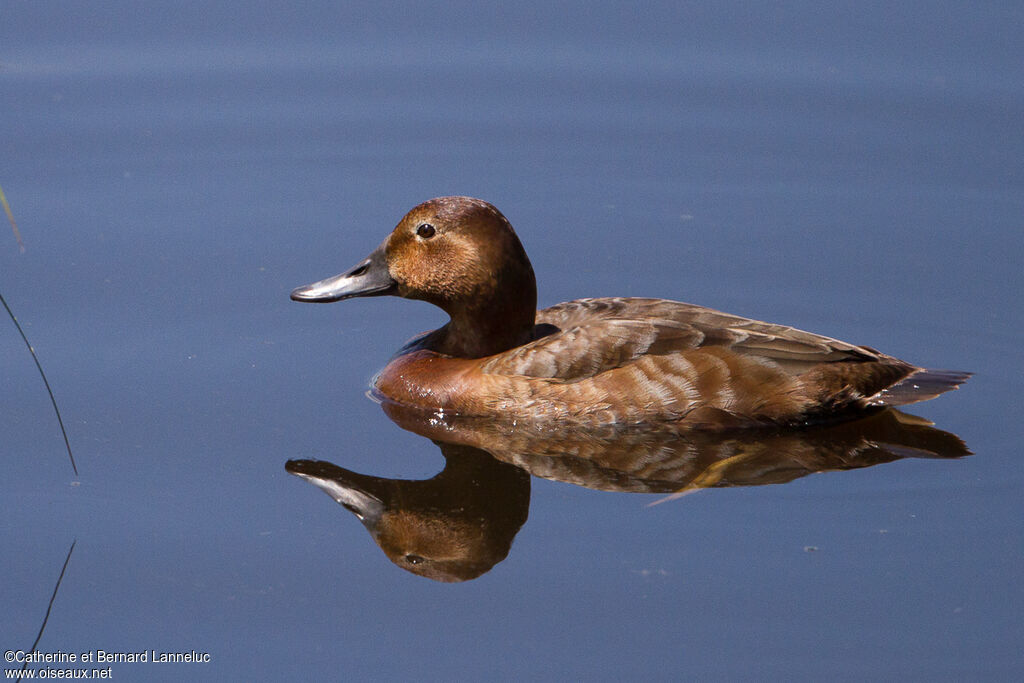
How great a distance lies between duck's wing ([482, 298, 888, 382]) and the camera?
6.78 m

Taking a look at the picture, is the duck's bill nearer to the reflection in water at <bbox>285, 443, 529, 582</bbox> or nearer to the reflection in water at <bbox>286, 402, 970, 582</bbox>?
the reflection in water at <bbox>286, 402, 970, 582</bbox>

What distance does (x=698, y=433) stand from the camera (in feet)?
22.2

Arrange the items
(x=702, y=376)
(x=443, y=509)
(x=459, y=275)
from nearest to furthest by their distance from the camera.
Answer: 1. (x=443, y=509)
2. (x=702, y=376)
3. (x=459, y=275)

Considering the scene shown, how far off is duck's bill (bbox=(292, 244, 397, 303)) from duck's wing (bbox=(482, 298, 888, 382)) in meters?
0.75

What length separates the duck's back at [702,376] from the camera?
6738mm

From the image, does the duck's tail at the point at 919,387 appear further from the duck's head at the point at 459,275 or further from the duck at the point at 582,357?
the duck's head at the point at 459,275

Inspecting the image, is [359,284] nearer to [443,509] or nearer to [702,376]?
[443,509]

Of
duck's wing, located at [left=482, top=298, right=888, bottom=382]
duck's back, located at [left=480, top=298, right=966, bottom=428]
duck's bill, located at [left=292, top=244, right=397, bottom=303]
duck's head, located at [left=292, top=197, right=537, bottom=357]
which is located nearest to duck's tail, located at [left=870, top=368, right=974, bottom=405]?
duck's back, located at [left=480, top=298, right=966, bottom=428]

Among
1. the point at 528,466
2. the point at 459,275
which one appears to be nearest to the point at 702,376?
the point at 528,466

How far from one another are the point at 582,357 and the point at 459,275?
0.80m

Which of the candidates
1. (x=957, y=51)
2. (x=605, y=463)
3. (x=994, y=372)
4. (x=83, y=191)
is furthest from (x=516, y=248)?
(x=957, y=51)

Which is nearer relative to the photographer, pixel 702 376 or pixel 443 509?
pixel 443 509

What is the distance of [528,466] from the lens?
6527mm

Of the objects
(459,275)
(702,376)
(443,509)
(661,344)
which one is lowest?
(443,509)
